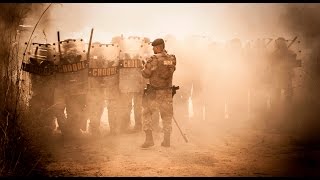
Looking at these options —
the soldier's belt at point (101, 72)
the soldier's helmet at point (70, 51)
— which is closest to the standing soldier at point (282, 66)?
the soldier's belt at point (101, 72)

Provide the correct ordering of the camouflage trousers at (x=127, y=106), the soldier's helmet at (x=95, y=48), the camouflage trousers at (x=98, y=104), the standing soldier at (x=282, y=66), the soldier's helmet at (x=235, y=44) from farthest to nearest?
the soldier's helmet at (x=235, y=44), the standing soldier at (x=282, y=66), the camouflage trousers at (x=127, y=106), the camouflage trousers at (x=98, y=104), the soldier's helmet at (x=95, y=48)

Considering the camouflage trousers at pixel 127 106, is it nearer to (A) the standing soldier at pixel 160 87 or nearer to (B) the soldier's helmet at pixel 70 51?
(A) the standing soldier at pixel 160 87

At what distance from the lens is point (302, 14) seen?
16.5 m

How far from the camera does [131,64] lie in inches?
395

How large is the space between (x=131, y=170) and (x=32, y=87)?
4.08 metres

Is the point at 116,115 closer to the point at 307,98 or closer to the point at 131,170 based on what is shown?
the point at 131,170

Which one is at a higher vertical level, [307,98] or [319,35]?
[319,35]

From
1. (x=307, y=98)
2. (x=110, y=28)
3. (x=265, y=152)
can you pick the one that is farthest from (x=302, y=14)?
(x=265, y=152)

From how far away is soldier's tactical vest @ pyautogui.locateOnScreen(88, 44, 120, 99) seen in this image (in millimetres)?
9641

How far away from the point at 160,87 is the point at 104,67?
6.53 ft

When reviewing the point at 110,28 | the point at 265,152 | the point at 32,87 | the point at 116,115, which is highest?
the point at 110,28

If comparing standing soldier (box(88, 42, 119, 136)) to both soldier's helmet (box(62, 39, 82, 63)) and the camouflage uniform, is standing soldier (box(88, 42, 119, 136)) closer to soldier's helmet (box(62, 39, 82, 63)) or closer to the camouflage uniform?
soldier's helmet (box(62, 39, 82, 63))

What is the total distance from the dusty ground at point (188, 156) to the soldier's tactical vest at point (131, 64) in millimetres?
1512

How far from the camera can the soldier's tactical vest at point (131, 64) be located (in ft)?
32.7
